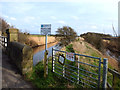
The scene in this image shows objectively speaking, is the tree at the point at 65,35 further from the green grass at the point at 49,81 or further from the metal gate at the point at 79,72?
the green grass at the point at 49,81

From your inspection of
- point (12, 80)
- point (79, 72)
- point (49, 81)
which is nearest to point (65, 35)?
point (79, 72)

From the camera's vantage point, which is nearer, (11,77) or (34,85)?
(34,85)

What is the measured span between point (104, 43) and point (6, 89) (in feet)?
60.4

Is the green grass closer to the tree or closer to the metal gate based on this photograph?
the metal gate

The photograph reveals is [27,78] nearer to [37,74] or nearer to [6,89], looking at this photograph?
[37,74]

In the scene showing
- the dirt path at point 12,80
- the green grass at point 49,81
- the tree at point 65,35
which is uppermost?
the tree at point 65,35

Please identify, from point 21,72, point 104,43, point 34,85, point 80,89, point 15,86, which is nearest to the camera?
point 80,89

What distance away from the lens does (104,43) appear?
18.3 metres

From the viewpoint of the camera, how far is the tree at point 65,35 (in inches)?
563

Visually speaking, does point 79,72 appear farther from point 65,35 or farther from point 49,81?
point 65,35

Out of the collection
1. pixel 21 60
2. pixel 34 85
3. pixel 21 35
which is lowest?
pixel 34 85

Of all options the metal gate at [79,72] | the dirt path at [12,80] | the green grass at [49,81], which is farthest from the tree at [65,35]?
the dirt path at [12,80]

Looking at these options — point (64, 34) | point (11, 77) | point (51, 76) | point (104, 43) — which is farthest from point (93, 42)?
point (11, 77)

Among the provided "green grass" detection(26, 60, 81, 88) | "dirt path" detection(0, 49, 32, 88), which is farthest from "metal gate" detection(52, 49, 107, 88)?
"dirt path" detection(0, 49, 32, 88)
